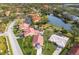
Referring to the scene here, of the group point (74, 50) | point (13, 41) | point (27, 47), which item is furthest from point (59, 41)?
point (13, 41)

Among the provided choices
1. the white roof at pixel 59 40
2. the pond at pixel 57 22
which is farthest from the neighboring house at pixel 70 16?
the white roof at pixel 59 40

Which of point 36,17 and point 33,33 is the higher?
point 36,17

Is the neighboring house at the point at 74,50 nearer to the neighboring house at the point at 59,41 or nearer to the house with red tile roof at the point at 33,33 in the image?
the neighboring house at the point at 59,41

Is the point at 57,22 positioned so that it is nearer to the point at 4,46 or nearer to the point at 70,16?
the point at 70,16

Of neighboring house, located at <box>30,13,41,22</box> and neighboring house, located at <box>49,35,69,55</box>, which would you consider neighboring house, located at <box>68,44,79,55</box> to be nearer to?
neighboring house, located at <box>49,35,69,55</box>

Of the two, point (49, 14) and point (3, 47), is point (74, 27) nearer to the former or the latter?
point (49, 14)

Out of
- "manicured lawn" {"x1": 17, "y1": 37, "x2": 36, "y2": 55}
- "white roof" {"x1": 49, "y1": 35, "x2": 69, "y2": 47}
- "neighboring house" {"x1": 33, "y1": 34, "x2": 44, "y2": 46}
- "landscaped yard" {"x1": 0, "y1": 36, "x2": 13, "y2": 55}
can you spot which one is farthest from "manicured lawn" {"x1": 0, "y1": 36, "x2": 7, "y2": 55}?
"white roof" {"x1": 49, "y1": 35, "x2": 69, "y2": 47}

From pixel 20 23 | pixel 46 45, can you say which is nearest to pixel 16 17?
pixel 20 23

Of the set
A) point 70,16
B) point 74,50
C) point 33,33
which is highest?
point 70,16
